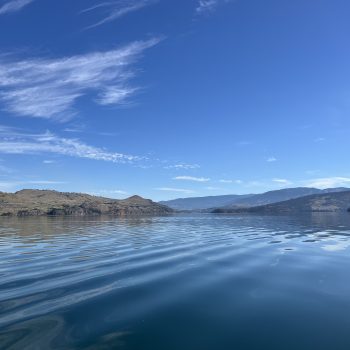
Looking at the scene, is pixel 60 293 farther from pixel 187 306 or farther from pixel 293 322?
pixel 293 322

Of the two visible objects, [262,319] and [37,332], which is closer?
[37,332]

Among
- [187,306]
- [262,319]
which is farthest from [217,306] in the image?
[262,319]

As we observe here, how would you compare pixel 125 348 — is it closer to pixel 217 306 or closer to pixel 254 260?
pixel 217 306

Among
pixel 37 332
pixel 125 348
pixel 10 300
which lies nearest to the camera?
pixel 125 348

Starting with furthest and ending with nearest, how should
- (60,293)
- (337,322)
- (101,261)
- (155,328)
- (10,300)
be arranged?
(101,261), (60,293), (10,300), (337,322), (155,328)

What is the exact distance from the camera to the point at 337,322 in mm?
15516

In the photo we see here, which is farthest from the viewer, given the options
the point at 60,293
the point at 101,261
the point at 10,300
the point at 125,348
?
the point at 101,261

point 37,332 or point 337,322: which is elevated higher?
point 37,332

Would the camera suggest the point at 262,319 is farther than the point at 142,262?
No

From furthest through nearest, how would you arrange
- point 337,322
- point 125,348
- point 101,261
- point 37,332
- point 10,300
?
point 101,261
point 10,300
point 337,322
point 37,332
point 125,348

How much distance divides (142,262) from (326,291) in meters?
15.0

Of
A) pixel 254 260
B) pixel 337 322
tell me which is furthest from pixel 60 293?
pixel 254 260

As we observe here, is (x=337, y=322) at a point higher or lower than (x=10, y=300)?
lower

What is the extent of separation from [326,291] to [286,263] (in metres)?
9.84
